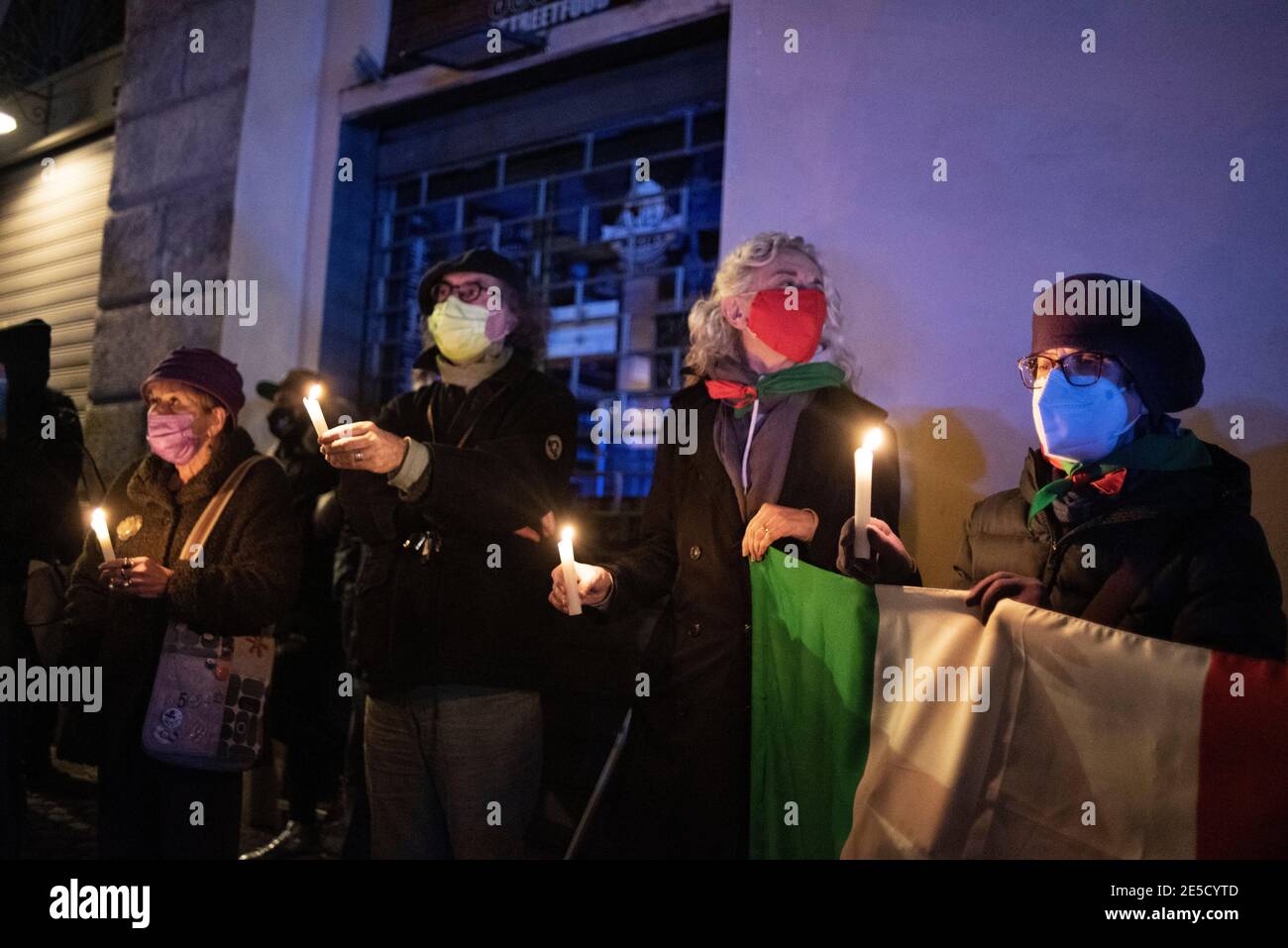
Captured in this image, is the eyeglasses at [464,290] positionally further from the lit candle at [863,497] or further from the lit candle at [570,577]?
the lit candle at [863,497]

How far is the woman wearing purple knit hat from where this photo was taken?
3.05m

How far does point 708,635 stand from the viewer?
277cm

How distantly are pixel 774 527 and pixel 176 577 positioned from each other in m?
1.80

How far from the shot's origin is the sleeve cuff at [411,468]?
110 inches

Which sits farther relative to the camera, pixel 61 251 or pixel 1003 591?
pixel 61 251

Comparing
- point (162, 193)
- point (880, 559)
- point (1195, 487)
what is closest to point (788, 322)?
point (880, 559)

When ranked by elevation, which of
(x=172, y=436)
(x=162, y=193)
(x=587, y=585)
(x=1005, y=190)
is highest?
(x=162, y=193)

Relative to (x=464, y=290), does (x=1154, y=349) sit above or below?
below

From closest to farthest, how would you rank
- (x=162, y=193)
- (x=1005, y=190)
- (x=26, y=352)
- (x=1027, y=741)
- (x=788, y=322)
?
(x=1027, y=741)
(x=788, y=322)
(x=1005, y=190)
(x=26, y=352)
(x=162, y=193)

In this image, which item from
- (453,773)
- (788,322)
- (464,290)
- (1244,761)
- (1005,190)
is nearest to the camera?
(1244,761)

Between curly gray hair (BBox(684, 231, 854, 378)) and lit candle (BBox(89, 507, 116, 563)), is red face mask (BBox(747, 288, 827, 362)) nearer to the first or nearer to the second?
curly gray hair (BBox(684, 231, 854, 378))

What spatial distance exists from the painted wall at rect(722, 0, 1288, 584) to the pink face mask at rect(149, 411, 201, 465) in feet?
7.48

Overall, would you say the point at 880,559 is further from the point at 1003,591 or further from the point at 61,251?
the point at 61,251

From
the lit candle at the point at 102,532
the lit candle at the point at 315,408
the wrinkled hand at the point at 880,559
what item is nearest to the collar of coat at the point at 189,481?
the lit candle at the point at 102,532
